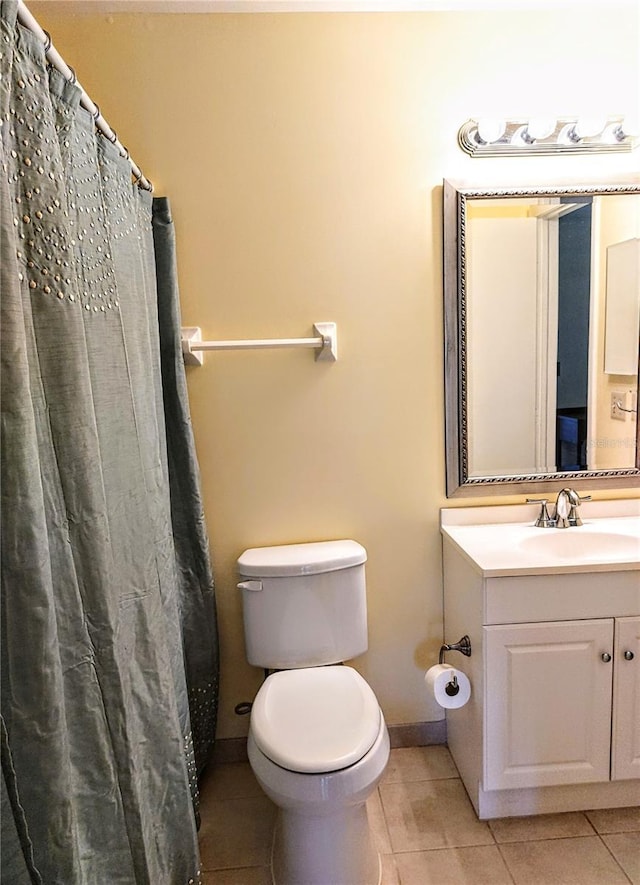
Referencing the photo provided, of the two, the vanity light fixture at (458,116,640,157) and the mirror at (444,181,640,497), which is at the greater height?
the vanity light fixture at (458,116,640,157)

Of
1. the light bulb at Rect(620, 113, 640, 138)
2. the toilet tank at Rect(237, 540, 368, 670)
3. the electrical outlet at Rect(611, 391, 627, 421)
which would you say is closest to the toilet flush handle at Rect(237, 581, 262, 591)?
the toilet tank at Rect(237, 540, 368, 670)

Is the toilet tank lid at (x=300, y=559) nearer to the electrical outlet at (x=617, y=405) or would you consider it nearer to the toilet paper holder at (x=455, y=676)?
the toilet paper holder at (x=455, y=676)

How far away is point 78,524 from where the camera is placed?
36.4 inches

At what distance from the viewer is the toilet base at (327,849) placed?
4.67ft

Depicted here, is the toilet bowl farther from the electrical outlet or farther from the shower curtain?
the electrical outlet

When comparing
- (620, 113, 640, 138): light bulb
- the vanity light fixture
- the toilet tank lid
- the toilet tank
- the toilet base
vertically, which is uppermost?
(620, 113, 640, 138): light bulb

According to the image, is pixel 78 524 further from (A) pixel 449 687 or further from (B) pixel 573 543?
(B) pixel 573 543

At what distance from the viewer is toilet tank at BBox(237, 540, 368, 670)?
1.76m

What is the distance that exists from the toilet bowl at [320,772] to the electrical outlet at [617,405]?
121 cm

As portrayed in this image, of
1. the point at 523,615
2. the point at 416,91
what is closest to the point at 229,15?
the point at 416,91

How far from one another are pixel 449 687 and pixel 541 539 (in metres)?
0.54

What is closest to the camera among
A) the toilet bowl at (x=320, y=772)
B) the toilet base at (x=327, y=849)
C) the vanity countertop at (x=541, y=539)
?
the toilet bowl at (x=320, y=772)

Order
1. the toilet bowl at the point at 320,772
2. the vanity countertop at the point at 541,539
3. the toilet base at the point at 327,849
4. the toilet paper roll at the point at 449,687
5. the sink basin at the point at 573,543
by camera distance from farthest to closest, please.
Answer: the sink basin at the point at 573,543
the toilet paper roll at the point at 449,687
the vanity countertop at the point at 541,539
the toilet base at the point at 327,849
the toilet bowl at the point at 320,772

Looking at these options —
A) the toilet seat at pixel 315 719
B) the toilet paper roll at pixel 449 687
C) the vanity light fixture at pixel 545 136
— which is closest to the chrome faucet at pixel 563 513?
the toilet paper roll at pixel 449 687
